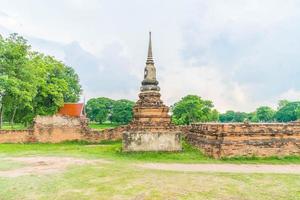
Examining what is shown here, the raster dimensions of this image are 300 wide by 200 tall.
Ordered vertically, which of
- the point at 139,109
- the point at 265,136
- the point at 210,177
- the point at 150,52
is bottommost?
the point at 210,177

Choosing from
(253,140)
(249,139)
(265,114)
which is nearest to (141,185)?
(249,139)

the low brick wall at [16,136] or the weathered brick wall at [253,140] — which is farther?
the low brick wall at [16,136]

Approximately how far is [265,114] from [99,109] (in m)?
42.9

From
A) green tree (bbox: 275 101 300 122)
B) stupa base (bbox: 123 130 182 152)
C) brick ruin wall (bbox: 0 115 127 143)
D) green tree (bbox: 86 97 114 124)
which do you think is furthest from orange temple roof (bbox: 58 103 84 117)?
green tree (bbox: 275 101 300 122)

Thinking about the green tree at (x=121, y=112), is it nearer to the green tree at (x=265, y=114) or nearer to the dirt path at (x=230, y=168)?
the green tree at (x=265, y=114)

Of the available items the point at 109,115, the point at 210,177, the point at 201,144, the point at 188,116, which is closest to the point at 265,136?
the point at 201,144

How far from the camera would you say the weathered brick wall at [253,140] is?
56.2 feet

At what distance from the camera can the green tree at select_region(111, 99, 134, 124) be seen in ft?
248

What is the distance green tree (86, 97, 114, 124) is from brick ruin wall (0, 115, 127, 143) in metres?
47.5

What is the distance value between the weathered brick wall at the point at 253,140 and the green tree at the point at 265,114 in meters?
76.1

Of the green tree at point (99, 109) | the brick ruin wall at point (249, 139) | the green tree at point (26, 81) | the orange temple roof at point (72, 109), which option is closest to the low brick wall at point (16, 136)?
the green tree at point (26, 81)

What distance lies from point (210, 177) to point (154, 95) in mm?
9805

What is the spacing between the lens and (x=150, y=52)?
73.8 feet

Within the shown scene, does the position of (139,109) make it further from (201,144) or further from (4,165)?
(4,165)
